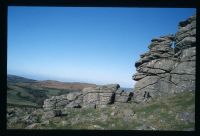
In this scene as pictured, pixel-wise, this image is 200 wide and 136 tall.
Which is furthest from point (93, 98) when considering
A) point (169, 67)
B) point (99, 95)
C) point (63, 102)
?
point (169, 67)

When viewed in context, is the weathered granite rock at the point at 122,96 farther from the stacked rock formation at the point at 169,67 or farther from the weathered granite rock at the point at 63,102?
the weathered granite rock at the point at 63,102

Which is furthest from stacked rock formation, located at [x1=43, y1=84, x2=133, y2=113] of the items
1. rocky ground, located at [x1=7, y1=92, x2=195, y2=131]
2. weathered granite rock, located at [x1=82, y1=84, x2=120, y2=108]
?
rocky ground, located at [x1=7, y1=92, x2=195, y2=131]

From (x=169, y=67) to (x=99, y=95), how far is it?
434 inches

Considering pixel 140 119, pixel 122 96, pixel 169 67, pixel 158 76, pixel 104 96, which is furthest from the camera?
pixel 104 96

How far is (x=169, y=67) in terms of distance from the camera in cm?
3538

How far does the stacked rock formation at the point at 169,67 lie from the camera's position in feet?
108

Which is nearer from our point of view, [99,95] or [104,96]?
[104,96]

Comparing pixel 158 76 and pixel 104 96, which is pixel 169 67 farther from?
pixel 104 96

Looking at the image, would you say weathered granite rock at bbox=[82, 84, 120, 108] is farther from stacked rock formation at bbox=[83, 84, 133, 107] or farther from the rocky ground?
the rocky ground

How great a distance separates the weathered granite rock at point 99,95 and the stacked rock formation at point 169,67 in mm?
3967

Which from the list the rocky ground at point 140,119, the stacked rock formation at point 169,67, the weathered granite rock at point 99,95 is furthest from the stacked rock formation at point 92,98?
the rocky ground at point 140,119

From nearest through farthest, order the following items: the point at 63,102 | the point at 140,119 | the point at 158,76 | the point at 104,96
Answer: the point at 140,119 < the point at 158,76 < the point at 104,96 < the point at 63,102
